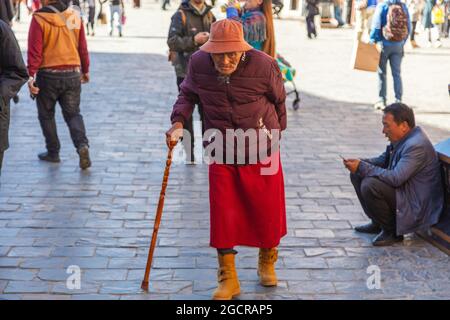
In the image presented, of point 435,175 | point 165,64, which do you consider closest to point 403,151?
point 435,175

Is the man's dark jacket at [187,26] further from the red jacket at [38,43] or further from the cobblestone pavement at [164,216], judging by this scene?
the cobblestone pavement at [164,216]

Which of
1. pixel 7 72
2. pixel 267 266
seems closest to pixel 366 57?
pixel 267 266

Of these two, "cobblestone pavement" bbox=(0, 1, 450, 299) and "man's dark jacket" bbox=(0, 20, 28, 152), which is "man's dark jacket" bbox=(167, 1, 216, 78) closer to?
"cobblestone pavement" bbox=(0, 1, 450, 299)

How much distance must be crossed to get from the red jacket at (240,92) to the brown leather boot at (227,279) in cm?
65

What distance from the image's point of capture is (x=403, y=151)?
233 inches

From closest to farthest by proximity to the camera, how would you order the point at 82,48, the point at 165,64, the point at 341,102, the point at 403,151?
1. the point at 403,151
2. the point at 82,48
3. the point at 341,102
4. the point at 165,64

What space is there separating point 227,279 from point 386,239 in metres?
1.56

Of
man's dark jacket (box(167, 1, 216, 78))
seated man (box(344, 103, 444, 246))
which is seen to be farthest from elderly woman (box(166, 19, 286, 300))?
man's dark jacket (box(167, 1, 216, 78))

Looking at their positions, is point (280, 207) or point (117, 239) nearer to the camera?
point (280, 207)

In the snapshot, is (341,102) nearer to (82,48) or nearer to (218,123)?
(82,48)

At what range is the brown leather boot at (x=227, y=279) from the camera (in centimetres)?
503

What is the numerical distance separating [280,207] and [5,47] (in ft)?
6.89

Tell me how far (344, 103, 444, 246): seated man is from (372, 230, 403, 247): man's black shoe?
0.07m

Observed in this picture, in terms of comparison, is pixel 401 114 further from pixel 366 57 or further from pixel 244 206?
pixel 366 57
